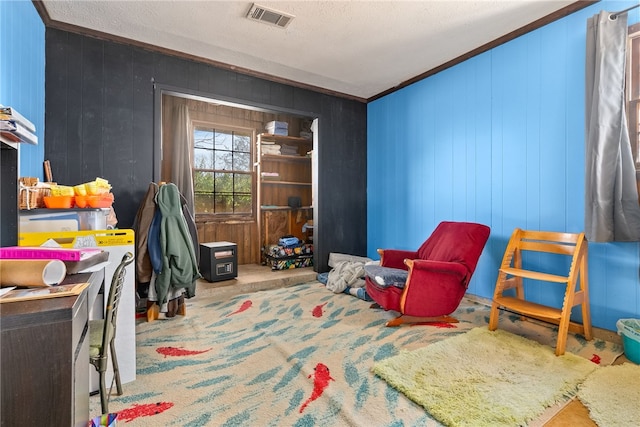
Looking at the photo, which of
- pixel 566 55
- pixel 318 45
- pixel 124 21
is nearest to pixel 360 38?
pixel 318 45

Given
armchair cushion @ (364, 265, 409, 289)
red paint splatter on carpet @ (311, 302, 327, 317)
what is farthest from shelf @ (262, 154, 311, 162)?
armchair cushion @ (364, 265, 409, 289)

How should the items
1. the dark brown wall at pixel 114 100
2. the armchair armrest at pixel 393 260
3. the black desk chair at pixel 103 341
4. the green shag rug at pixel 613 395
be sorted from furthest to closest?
1. the armchair armrest at pixel 393 260
2. the dark brown wall at pixel 114 100
3. the green shag rug at pixel 613 395
4. the black desk chair at pixel 103 341

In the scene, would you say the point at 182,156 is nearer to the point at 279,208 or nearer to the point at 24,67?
the point at 279,208

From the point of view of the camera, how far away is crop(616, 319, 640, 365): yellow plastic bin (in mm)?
1953

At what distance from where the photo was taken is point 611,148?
7.03 ft

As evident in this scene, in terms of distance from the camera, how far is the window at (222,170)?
4.44 m

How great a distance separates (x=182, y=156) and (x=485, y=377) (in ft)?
13.2

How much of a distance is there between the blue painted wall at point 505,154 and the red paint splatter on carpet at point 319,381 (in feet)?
6.72

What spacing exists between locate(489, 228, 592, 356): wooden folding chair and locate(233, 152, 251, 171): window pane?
364 centimetres

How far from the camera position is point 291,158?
4789 mm

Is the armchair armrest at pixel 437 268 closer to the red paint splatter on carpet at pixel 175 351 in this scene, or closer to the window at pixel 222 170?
the red paint splatter on carpet at pixel 175 351

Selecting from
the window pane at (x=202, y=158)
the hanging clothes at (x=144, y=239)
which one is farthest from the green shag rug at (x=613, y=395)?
the window pane at (x=202, y=158)

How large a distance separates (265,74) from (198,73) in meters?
0.77

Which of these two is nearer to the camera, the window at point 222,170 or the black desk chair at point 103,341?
the black desk chair at point 103,341
